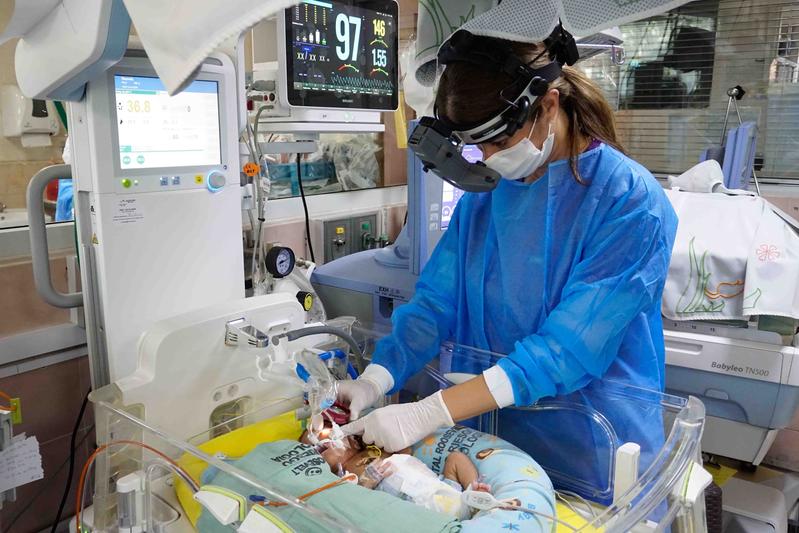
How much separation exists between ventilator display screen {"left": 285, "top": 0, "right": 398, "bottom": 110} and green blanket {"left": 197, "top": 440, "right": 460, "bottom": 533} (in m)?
0.94

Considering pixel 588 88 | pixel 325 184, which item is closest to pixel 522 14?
pixel 588 88

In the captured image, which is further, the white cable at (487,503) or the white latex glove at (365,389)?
the white latex glove at (365,389)

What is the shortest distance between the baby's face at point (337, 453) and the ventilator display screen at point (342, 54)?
904mm

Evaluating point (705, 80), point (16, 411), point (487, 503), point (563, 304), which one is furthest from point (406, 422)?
point (705, 80)

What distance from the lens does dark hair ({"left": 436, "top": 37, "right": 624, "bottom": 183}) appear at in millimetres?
1198

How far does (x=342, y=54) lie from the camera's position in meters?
1.87

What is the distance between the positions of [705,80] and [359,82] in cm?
221

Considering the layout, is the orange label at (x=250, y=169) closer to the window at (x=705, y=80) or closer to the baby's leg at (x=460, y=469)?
the baby's leg at (x=460, y=469)

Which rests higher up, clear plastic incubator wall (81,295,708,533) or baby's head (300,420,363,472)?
clear plastic incubator wall (81,295,708,533)

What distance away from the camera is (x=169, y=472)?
3.95ft

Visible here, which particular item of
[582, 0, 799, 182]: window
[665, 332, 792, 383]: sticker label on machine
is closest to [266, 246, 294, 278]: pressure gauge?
[665, 332, 792, 383]: sticker label on machine

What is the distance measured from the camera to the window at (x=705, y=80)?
3.14m

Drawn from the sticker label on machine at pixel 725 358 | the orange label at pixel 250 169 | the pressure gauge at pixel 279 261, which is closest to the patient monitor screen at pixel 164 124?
the orange label at pixel 250 169

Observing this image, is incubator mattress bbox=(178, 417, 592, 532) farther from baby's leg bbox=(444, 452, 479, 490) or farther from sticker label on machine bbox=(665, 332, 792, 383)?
sticker label on machine bbox=(665, 332, 792, 383)
